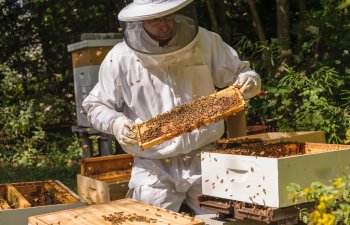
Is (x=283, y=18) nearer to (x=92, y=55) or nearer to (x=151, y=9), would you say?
(x=92, y=55)

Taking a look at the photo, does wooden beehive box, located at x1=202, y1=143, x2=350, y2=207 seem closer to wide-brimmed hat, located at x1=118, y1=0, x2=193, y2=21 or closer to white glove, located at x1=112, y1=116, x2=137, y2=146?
white glove, located at x1=112, y1=116, x2=137, y2=146

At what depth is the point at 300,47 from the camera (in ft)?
22.5

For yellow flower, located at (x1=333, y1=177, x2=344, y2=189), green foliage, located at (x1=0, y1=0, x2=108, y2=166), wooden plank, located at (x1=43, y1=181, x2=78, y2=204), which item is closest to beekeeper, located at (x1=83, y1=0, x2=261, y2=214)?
wooden plank, located at (x1=43, y1=181, x2=78, y2=204)

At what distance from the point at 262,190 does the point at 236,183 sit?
0.17 metres

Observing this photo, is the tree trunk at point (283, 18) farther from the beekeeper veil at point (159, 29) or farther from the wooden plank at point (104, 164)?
the beekeeper veil at point (159, 29)

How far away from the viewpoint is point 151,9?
3.49 m

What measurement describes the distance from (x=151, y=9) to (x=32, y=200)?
1.62 metres

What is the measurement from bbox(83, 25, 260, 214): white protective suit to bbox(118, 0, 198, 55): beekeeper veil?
0.16 ft

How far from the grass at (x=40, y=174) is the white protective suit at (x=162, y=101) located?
3369mm

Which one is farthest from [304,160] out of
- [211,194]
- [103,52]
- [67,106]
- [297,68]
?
[67,106]

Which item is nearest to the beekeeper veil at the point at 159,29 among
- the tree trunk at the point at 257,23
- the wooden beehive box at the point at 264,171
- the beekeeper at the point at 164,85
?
the beekeeper at the point at 164,85

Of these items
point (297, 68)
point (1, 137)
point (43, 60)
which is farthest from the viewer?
point (43, 60)

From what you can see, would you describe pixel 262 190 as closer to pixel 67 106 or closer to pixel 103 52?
pixel 103 52

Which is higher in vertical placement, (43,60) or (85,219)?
(43,60)
